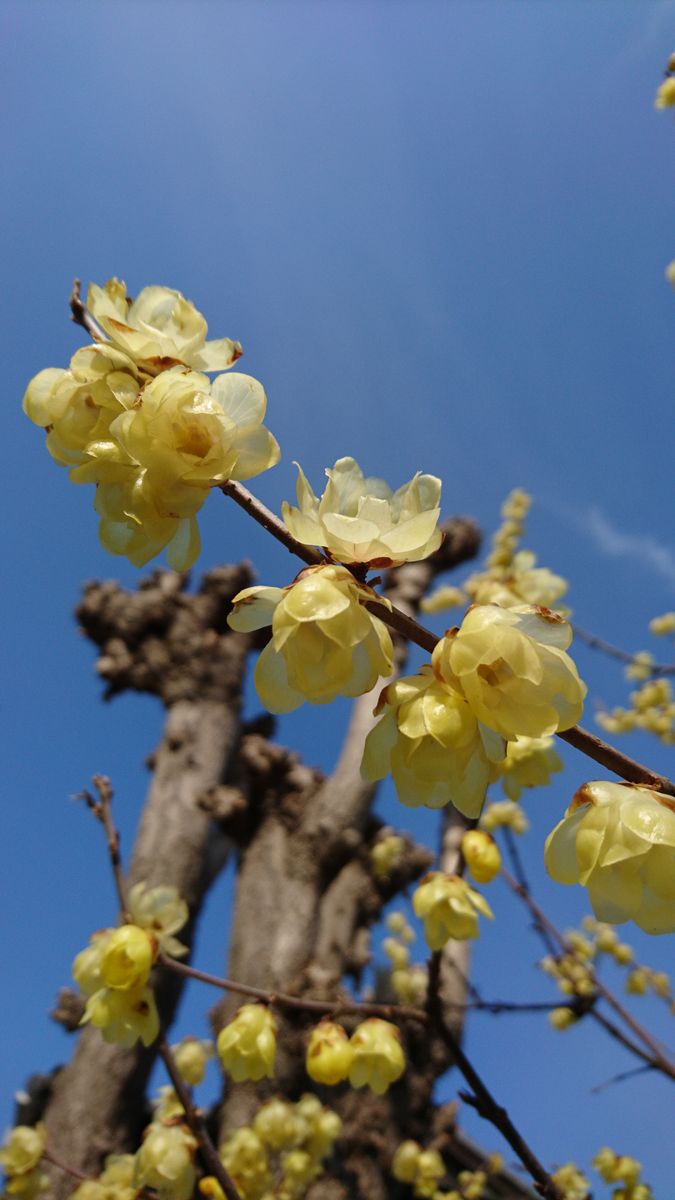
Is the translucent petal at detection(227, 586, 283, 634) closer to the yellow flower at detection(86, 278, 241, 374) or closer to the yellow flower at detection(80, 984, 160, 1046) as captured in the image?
the yellow flower at detection(86, 278, 241, 374)

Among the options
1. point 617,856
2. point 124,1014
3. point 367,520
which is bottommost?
point 124,1014

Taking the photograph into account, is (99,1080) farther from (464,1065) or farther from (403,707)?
(403,707)

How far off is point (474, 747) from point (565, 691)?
0.12 metres

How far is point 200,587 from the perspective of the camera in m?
6.76

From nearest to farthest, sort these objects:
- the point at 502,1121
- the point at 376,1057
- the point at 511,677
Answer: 1. the point at 511,677
2. the point at 502,1121
3. the point at 376,1057

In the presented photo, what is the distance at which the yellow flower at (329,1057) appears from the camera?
4.94 feet

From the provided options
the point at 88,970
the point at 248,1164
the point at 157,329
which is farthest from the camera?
the point at 248,1164

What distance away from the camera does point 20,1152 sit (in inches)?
94.5

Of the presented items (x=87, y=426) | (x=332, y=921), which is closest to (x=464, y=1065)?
(x=87, y=426)

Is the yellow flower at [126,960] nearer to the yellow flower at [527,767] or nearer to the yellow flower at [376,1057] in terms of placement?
the yellow flower at [376,1057]

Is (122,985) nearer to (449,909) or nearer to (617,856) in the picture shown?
(449,909)

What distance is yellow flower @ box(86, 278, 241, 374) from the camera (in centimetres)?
87

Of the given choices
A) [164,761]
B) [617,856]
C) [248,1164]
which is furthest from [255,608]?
[164,761]

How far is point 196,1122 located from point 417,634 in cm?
144
